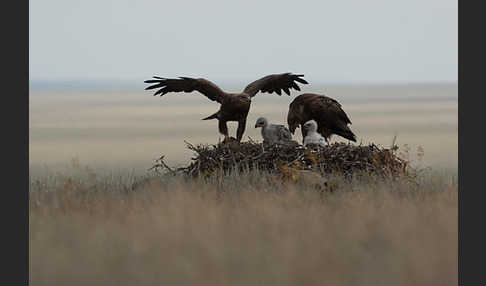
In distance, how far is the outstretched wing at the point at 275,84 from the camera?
13.9 meters

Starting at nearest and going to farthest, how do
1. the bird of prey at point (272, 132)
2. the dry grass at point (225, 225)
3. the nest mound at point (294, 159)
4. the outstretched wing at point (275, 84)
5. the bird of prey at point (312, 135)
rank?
1. the dry grass at point (225, 225)
2. the nest mound at point (294, 159)
3. the bird of prey at point (312, 135)
4. the bird of prey at point (272, 132)
5. the outstretched wing at point (275, 84)

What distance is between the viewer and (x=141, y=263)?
727cm

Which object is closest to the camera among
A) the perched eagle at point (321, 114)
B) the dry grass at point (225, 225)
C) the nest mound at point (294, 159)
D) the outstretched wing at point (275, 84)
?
the dry grass at point (225, 225)

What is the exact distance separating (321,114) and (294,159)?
76.7 inches

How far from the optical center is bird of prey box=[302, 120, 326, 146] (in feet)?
43.6

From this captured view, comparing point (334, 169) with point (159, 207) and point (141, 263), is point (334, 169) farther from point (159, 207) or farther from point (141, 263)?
point (141, 263)

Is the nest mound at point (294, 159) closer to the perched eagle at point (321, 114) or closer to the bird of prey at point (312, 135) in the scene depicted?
the bird of prey at point (312, 135)

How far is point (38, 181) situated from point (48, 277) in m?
5.49

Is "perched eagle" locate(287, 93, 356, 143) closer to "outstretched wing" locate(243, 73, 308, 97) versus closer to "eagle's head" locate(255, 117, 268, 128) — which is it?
"outstretched wing" locate(243, 73, 308, 97)

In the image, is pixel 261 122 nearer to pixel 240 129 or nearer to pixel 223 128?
pixel 240 129

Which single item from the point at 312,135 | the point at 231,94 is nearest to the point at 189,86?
the point at 231,94

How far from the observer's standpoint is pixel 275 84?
47.7 ft

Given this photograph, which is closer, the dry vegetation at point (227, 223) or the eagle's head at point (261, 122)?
the dry vegetation at point (227, 223)

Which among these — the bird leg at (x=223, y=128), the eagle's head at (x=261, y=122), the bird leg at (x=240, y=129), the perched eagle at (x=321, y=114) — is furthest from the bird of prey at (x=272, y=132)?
the perched eagle at (x=321, y=114)
